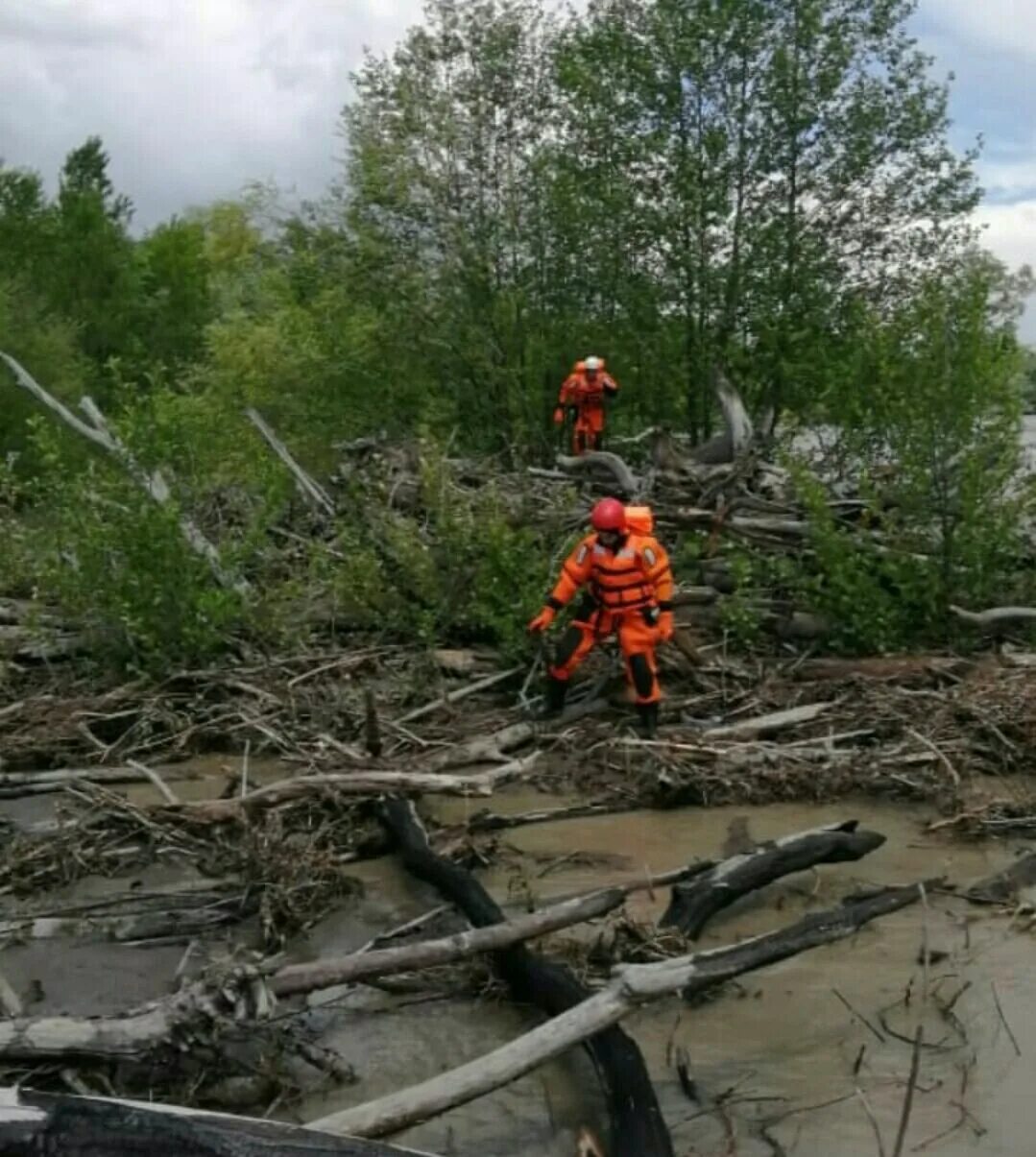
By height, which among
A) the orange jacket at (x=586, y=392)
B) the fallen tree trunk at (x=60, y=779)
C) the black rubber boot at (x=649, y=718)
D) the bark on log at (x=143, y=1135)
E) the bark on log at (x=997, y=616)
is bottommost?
the fallen tree trunk at (x=60, y=779)

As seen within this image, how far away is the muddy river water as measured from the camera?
18.4 feet

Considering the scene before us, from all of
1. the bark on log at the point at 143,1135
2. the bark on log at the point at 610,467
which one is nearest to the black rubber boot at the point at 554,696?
the bark on log at the point at 610,467

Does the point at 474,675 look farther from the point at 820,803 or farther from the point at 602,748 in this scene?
the point at 820,803

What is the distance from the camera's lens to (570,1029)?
5180 millimetres

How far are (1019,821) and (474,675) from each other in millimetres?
4364

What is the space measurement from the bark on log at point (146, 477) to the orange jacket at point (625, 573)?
2.86m

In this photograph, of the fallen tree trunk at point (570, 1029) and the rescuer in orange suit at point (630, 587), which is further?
the rescuer in orange suit at point (630, 587)

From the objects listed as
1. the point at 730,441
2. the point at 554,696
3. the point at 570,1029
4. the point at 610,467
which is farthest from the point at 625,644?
the point at 570,1029

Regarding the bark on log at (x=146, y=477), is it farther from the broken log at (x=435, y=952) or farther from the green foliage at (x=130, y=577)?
the broken log at (x=435, y=952)

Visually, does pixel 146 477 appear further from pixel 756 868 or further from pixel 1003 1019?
pixel 1003 1019

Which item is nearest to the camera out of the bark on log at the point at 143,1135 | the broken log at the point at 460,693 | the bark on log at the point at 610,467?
the bark on log at the point at 143,1135

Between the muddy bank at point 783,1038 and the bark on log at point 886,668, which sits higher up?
the bark on log at point 886,668

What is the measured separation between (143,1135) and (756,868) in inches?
180

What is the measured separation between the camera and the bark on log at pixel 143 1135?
3.44 m
